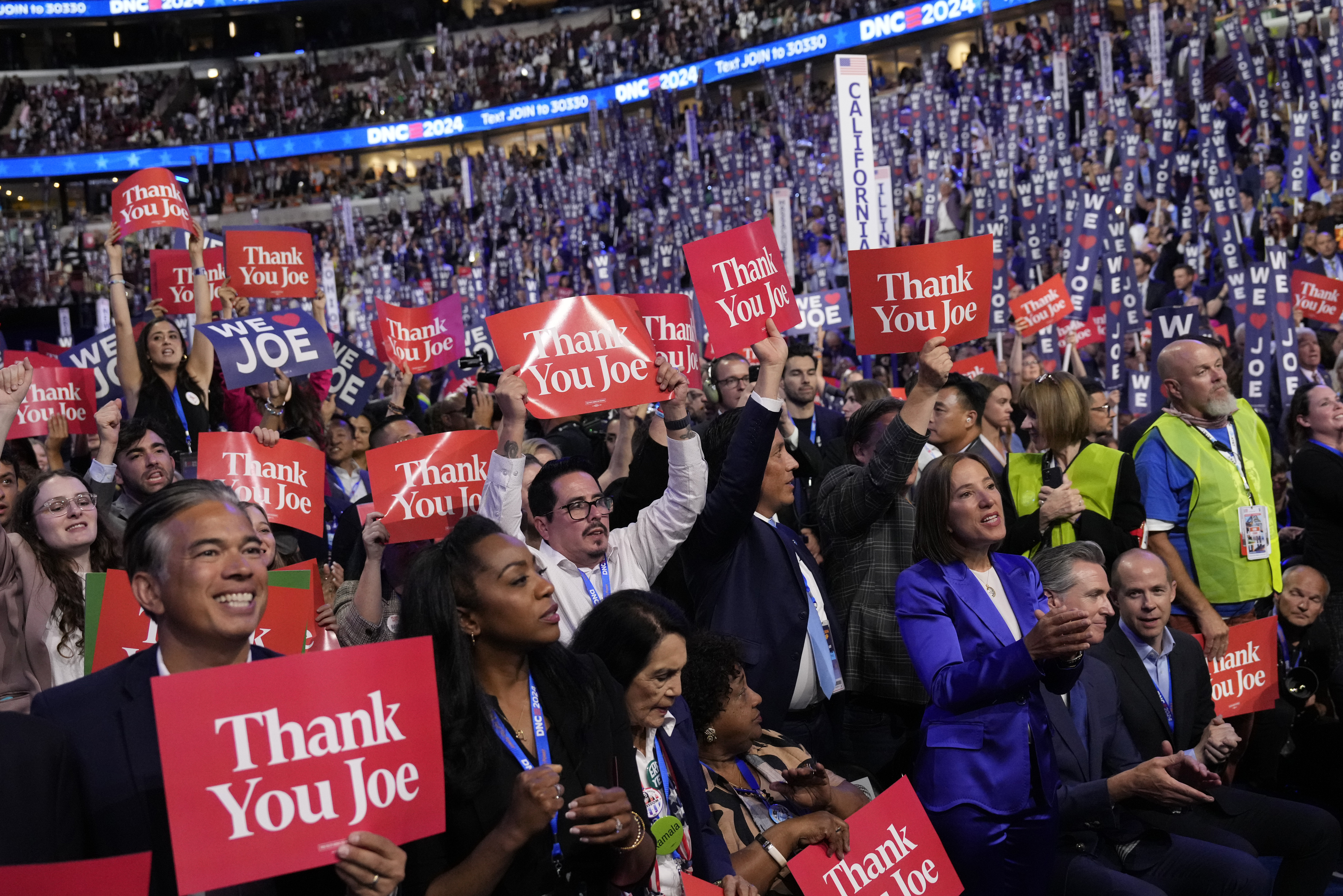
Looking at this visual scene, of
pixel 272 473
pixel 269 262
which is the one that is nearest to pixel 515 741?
pixel 272 473

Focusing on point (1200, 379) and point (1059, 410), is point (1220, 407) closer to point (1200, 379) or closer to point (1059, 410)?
point (1200, 379)

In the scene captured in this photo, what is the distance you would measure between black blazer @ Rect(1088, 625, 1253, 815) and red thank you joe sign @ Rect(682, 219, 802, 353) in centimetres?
173

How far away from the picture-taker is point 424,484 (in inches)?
170

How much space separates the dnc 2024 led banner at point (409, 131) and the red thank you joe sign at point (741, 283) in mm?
25780

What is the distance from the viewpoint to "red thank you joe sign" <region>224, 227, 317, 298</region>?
760 centimetres

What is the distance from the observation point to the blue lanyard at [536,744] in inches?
93.0

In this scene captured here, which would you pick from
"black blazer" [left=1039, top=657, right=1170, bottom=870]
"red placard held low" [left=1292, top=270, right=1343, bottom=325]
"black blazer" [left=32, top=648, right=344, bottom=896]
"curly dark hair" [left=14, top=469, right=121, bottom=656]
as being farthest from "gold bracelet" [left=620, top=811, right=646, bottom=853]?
"red placard held low" [left=1292, top=270, right=1343, bottom=325]

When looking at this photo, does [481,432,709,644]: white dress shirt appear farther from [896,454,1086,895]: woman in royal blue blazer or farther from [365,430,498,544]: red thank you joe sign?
[896,454,1086,895]: woman in royal blue blazer

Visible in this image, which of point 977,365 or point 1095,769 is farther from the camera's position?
point 977,365

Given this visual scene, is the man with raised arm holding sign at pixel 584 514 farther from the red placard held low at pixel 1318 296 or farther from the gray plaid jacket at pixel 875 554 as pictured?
the red placard held low at pixel 1318 296

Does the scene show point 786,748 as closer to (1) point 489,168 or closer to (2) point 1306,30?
(2) point 1306,30

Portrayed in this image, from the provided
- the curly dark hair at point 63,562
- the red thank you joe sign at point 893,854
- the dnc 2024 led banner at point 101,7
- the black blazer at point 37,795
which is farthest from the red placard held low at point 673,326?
the dnc 2024 led banner at point 101,7

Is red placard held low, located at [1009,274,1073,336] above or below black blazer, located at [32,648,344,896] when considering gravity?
above

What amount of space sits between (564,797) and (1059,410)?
3015 millimetres
